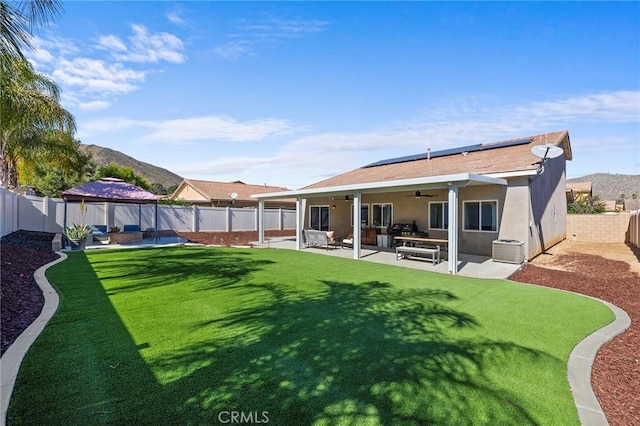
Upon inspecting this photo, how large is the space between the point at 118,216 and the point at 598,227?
2698 centimetres

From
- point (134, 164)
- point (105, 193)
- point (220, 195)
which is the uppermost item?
point (134, 164)

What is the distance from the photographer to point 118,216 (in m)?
18.4

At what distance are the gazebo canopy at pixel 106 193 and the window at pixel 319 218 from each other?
380 inches

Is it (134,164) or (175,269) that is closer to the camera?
(175,269)

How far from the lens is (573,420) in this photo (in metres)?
3.03

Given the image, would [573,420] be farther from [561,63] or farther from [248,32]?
[561,63]

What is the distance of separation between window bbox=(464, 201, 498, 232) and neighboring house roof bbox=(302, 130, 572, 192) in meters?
1.36

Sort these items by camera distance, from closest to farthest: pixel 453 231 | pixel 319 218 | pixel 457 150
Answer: pixel 453 231 → pixel 457 150 → pixel 319 218

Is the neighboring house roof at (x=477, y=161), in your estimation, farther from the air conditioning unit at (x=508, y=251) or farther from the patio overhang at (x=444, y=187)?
the air conditioning unit at (x=508, y=251)

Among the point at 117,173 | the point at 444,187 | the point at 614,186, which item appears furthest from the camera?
the point at 614,186

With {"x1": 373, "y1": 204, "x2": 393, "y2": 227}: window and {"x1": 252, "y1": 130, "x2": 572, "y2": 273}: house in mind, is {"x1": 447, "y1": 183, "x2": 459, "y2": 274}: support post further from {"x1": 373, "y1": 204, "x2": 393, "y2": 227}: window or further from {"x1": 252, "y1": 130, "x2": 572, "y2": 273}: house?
{"x1": 373, "y1": 204, "x2": 393, "y2": 227}: window

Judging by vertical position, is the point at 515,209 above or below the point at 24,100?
below

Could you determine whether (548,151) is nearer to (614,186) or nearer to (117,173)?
(117,173)

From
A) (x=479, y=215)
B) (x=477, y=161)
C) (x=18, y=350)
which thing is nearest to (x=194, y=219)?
(x=479, y=215)
